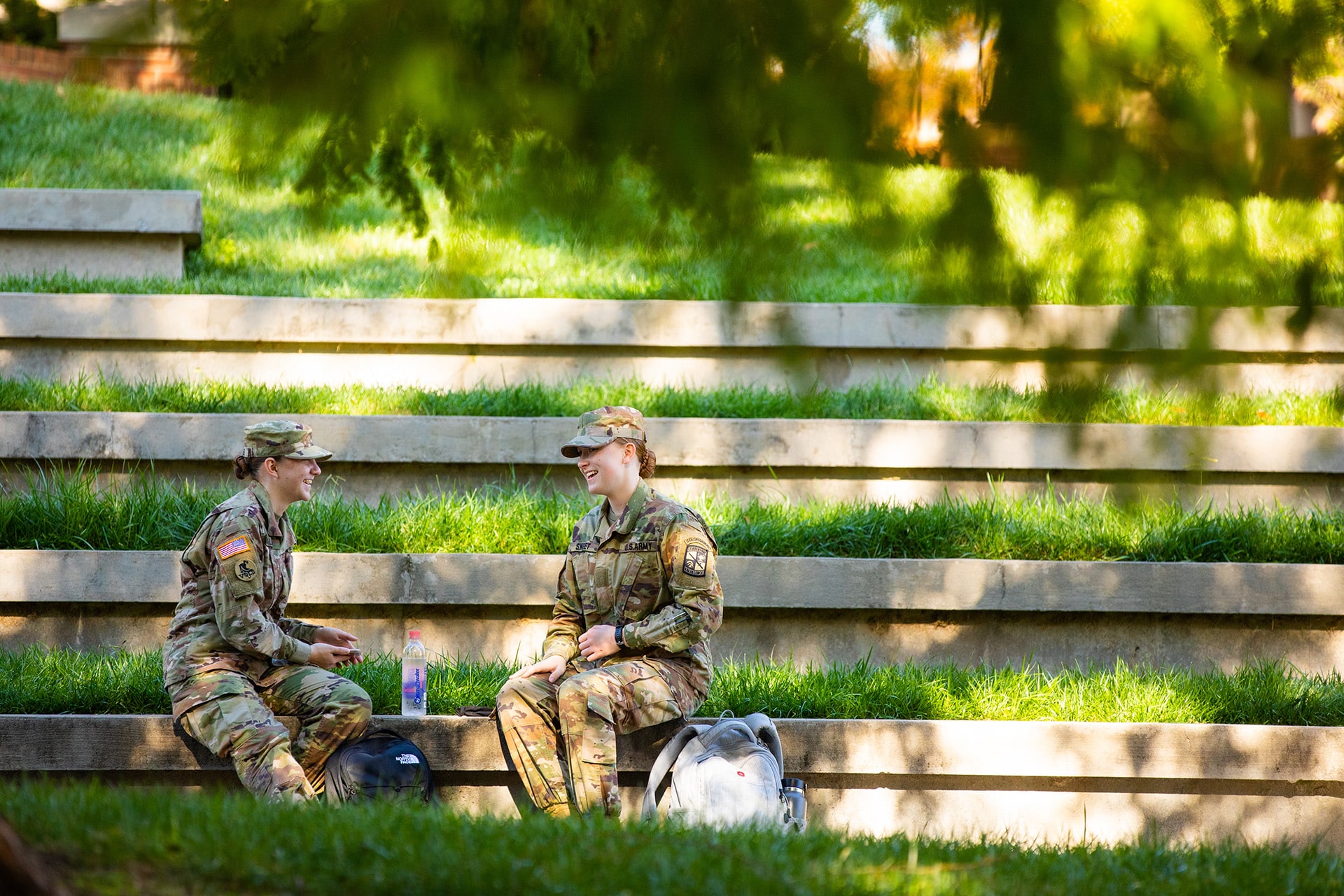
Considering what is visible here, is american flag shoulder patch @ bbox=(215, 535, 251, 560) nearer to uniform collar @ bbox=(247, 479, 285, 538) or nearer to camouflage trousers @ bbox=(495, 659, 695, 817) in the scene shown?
uniform collar @ bbox=(247, 479, 285, 538)

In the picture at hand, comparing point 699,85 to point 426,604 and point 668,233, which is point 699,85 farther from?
point 426,604

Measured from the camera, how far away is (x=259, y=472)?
182 inches

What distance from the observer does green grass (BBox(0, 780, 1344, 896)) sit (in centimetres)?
260

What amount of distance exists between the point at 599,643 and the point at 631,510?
20.7 inches

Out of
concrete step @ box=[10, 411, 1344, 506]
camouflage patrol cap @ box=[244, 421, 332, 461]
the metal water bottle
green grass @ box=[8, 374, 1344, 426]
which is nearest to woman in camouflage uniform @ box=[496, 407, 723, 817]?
the metal water bottle

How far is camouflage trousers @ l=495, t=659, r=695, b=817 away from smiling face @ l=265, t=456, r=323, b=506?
108cm

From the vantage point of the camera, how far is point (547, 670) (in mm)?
4531

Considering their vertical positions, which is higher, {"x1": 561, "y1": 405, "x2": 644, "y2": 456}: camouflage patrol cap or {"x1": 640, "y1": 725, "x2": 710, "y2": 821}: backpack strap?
{"x1": 561, "y1": 405, "x2": 644, "y2": 456}: camouflage patrol cap

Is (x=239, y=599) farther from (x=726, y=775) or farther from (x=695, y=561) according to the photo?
(x=726, y=775)

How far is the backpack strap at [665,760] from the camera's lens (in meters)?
4.26

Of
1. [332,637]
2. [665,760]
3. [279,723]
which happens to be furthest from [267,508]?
[665,760]

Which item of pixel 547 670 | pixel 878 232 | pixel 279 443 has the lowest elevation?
pixel 547 670

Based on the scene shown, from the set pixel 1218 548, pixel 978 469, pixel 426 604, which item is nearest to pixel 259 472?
pixel 426 604

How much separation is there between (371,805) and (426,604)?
7.22 ft
